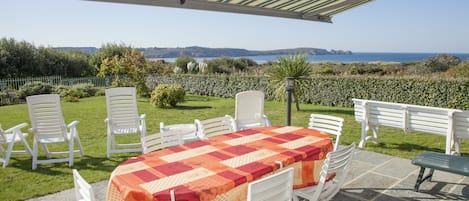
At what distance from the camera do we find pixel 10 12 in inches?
592

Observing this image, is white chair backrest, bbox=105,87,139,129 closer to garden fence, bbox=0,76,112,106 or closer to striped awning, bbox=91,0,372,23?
striped awning, bbox=91,0,372,23

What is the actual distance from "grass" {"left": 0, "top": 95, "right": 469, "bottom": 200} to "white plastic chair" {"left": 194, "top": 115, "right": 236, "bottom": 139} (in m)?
1.57

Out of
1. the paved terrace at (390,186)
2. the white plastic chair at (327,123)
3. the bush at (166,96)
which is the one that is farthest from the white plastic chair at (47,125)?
the bush at (166,96)

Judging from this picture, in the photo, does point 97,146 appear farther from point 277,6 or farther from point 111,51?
point 111,51

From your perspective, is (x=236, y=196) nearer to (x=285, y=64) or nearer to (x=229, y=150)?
(x=229, y=150)

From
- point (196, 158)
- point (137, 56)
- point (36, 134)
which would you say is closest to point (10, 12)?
point (137, 56)

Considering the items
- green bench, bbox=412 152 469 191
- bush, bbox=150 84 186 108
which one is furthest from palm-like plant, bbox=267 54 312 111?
green bench, bbox=412 152 469 191

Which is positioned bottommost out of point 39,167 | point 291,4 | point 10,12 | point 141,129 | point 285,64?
point 39,167

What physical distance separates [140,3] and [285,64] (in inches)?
287

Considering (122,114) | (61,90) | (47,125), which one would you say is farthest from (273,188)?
(61,90)

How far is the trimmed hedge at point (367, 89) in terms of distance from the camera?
8844 mm

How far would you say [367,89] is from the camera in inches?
420

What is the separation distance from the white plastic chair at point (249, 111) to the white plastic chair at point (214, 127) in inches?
34.2

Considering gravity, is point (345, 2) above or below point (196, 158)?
above
